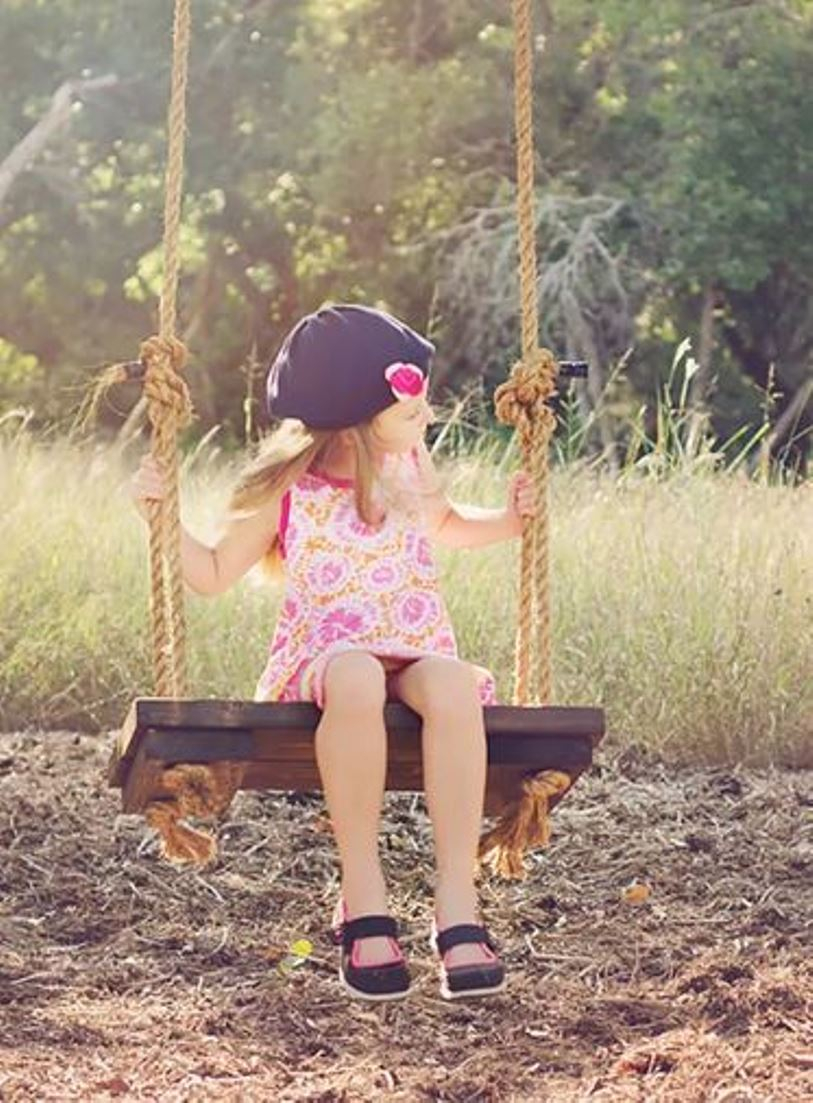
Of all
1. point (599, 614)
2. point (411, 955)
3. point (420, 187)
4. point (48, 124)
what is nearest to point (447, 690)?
point (411, 955)

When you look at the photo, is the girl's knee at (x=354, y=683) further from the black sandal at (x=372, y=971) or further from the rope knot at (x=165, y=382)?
the rope knot at (x=165, y=382)

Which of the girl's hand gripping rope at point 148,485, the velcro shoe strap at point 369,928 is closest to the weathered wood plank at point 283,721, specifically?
the velcro shoe strap at point 369,928

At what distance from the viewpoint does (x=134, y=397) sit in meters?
16.3

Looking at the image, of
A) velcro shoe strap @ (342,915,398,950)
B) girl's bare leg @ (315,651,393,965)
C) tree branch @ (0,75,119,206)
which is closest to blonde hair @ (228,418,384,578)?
girl's bare leg @ (315,651,393,965)

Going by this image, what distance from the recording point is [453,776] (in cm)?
345

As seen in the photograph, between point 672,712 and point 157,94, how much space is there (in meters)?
13.2

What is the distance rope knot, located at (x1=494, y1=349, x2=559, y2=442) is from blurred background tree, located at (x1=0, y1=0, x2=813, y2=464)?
11.5 m

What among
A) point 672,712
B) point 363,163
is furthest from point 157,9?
point 672,712

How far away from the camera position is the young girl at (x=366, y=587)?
344 cm

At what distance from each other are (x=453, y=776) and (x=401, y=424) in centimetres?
66

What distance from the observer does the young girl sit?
11.3 ft

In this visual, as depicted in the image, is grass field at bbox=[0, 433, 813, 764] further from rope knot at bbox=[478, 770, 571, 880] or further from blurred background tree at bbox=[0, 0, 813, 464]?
blurred background tree at bbox=[0, 0, 813, 464]

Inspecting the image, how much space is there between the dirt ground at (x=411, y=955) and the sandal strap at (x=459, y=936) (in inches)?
7.9

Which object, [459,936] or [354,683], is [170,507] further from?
[459,936]
